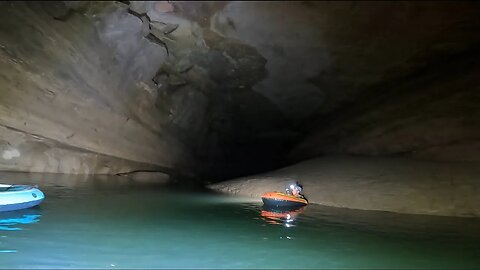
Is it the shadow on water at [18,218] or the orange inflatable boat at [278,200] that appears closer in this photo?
the shadow on water at [18,218]

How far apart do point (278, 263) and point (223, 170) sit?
1723 centimetres

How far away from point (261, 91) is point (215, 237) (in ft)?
37.9

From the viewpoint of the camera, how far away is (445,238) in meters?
8.47

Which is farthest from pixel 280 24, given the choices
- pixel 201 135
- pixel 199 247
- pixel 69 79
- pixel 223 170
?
pixel 223 170

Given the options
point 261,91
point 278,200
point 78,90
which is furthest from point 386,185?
point 78,90

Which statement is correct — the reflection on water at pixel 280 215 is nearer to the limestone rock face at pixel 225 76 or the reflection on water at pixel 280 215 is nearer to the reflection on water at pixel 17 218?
the reflection on water at pixel 17 218

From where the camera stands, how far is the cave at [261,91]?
41.7ft

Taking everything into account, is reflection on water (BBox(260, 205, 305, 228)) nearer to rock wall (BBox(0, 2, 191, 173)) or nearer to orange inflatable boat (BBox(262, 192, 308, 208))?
orange inflatable boat (BBox(262, 192, 308, 208))

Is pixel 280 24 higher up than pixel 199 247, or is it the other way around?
pixel 280 24

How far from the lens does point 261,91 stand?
1845 cm

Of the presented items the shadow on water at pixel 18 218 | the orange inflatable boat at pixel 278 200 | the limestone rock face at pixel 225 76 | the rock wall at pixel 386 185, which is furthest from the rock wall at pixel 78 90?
the orange inflatable boat at pixel 278 200

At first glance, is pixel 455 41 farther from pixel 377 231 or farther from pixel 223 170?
pixel 223 170

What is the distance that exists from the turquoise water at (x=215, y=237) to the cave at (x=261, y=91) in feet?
1.88

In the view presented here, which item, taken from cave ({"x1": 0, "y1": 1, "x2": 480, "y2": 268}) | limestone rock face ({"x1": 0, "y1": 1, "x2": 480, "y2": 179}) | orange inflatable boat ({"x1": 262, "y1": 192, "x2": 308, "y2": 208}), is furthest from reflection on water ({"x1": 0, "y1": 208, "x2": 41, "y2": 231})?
limestone rock face ({"x1": 0, "y1": 1, "x2": 480, "y2": 179})
